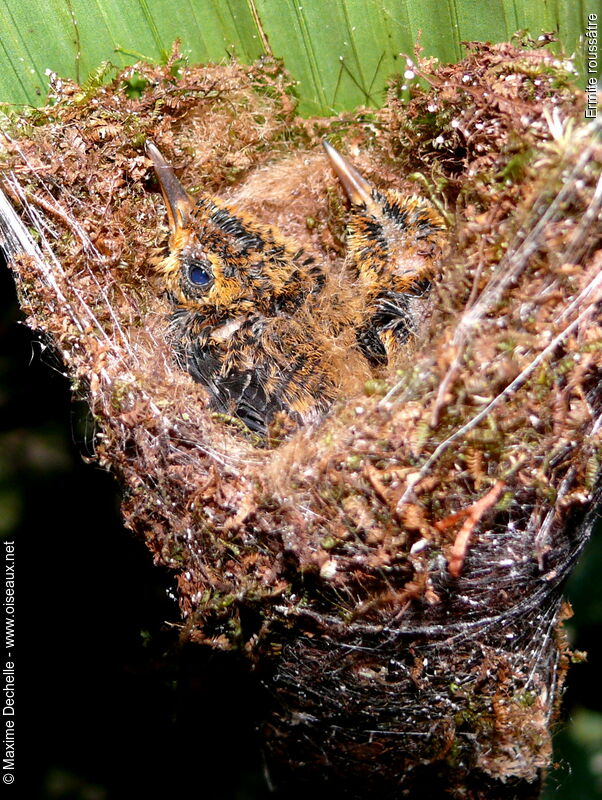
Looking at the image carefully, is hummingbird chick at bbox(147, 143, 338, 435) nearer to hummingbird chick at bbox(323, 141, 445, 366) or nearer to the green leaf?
hummingbird chick at bbox(323, 141, 445, 366)

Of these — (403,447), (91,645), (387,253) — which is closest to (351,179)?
(387,253)

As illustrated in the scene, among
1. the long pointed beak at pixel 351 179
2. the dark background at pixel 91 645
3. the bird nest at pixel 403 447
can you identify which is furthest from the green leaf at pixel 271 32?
the dark background at pixel 91 645

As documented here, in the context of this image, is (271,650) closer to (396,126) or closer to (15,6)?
(396,126)

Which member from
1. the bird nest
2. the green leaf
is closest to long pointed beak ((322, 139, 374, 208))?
the bird nest

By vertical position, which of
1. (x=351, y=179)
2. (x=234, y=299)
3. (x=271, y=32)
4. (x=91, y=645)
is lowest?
(x=91, y=645)

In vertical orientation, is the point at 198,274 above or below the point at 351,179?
below

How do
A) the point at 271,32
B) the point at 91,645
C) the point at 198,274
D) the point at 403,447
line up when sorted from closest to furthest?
1. the point at 403,447
2. the point at 271,32
3. the point at 198,274
4. the point at 91,645

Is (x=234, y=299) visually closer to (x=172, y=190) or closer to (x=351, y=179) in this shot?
(x=172, y=190)
